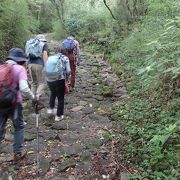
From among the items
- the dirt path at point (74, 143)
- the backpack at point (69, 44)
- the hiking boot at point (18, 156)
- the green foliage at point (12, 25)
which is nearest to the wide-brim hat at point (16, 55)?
the hiking boot at point (18, 156)

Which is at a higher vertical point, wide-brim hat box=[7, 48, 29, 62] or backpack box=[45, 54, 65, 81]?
wide-brim hat box=[7, 48, 29, 62]

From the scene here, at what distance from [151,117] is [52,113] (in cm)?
227

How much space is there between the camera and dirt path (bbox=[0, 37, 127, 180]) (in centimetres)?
500

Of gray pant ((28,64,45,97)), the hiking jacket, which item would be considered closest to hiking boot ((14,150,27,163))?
the hiking jacket

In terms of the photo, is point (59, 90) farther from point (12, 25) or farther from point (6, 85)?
point (12, 25)

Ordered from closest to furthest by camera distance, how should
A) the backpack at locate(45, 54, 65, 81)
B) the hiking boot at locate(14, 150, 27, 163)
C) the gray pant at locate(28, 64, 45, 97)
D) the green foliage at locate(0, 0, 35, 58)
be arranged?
1. the hiking boot at locate(14, 150, 27, 163)
2. the backpack at locate(45, 54, 65, 81)
3. the gray pant at locate(28, 64, 45, 97)
4. the green foliage at locate(0, 0, 35, 58)

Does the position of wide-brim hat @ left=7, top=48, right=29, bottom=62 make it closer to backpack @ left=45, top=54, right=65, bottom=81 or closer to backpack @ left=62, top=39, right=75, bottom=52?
backpack @ left=45, top=54, right=65, bottom=81

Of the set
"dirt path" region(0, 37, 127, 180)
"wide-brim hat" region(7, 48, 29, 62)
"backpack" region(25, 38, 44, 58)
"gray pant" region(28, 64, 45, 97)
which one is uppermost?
"wide-brim hat" region(7, 48, 29, 62)

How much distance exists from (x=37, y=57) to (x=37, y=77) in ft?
1.82

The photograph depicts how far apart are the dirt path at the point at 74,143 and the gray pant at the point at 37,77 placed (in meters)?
0.52

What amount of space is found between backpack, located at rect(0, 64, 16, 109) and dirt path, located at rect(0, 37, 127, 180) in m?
1.17

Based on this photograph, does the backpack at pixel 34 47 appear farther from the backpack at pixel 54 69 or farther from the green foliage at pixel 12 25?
the green foliage at pixel 12 25

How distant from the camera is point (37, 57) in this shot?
7465 millimetres

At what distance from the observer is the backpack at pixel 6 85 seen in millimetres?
4629
